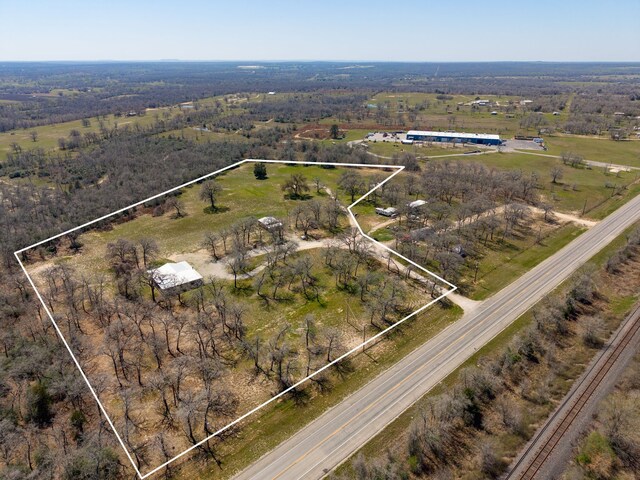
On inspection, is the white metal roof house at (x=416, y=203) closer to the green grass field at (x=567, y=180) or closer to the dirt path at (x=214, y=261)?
the dirt path at (x=214, y=261)

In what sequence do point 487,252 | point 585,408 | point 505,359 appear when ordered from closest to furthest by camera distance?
point 585,408 < point 505,359 < point 487,252

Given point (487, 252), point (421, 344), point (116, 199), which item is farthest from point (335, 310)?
point (116, 199)

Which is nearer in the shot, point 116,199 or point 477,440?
point 477,440

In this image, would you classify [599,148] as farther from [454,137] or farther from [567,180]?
[567,180]

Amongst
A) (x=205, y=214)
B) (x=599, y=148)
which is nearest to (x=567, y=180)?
(x=599, y=148)

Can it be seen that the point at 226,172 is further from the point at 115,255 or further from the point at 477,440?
the point at 477,440

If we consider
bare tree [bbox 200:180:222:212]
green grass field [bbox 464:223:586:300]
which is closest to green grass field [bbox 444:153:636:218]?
green grass field [bbox 464:223:586:300]

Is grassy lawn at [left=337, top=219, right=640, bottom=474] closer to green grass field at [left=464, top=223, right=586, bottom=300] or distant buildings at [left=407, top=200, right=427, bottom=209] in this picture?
green grass field at [left=464, top=223, right=586, bottom=300]
